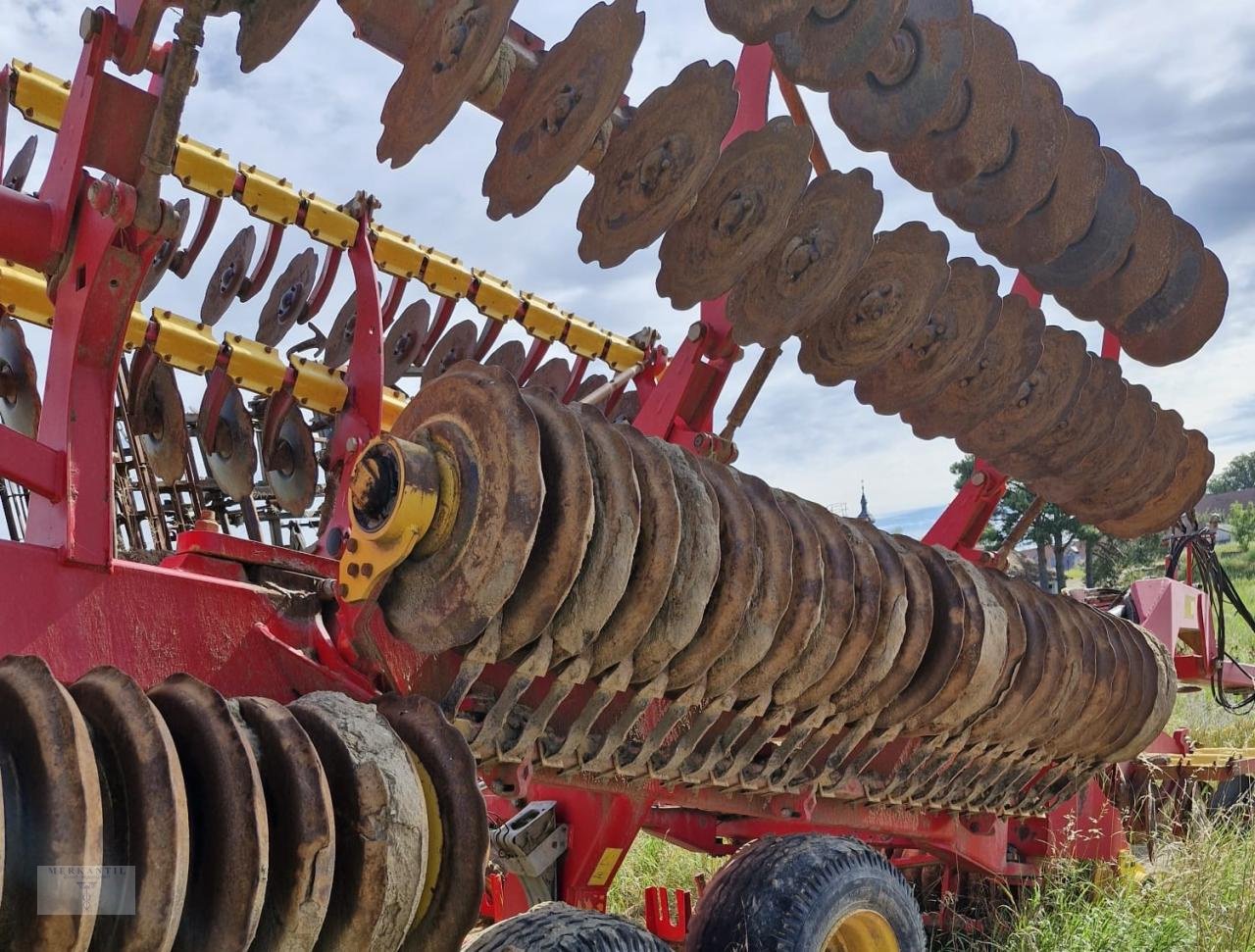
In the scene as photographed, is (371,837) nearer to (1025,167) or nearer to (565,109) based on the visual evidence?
(565,109)

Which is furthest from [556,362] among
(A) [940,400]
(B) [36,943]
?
(B) [36,943]

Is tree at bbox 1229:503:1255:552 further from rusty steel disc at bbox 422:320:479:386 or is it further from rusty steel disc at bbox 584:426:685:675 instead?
rusty steel disc at bbox 584:426:685:675

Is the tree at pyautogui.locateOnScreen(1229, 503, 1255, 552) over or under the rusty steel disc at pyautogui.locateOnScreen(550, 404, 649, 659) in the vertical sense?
over

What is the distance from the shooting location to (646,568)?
289cm

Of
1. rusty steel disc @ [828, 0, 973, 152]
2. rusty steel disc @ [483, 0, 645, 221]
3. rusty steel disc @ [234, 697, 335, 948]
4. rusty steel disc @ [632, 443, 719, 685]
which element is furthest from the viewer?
rusty steel disc @ [828, 0, 973, 152]

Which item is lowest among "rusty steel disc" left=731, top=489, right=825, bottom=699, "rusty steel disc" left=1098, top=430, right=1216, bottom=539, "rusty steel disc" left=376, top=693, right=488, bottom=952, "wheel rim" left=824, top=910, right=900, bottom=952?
"wheel rim" left=824, top=910, right=900, bottom=952

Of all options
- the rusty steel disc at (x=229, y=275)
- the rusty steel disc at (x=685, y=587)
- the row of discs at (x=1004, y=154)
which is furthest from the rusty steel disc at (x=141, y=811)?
the rusty steel disc at (x=229, y=275)

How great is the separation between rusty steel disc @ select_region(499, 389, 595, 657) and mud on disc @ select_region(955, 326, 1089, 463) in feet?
10.7

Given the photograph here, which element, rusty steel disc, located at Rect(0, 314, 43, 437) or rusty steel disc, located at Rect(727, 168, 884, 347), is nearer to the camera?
rusty steel disc, located at Rect(727, 168, 884, 347)

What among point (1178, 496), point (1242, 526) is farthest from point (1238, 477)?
point (1178, 496)

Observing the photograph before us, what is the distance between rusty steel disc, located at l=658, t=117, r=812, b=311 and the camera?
13.7 ft

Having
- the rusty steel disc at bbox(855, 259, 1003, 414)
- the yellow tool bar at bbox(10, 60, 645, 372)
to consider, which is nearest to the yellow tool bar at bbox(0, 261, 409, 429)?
the yellow tool bar at bbox(10, 60, 645, 372)

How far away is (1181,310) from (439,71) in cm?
420

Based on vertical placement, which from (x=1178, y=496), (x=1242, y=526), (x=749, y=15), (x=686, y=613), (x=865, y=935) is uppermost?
(x=1242, y=526)
